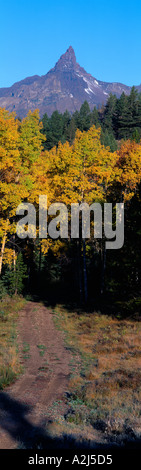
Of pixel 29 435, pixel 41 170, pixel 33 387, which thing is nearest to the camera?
pixel 29 435

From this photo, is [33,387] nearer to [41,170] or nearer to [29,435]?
[29,435]

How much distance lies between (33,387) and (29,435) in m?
4.14

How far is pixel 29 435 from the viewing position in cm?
808

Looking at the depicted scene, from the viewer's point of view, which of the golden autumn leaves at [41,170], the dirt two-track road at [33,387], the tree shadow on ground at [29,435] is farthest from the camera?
the golden autumn leaves at [41,170]

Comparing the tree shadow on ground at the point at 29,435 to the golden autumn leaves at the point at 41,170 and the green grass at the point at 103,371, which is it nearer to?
the green grass at the point at 103,371

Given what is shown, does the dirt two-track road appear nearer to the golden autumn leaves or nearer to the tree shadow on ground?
the tree shadow on ground

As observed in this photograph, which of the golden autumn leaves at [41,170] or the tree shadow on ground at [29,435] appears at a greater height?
the golden autumn leaves at [41,170]

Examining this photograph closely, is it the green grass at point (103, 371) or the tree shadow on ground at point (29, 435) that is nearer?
the tree shadow on ground at point (29, 435)

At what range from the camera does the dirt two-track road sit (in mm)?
8281

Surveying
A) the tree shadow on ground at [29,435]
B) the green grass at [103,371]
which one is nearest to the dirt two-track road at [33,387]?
the tree shadow on ground at [29,435]

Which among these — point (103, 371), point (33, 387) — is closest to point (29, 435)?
point (33, 387)

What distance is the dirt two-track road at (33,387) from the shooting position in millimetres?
8281

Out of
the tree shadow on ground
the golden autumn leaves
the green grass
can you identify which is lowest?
the green grass

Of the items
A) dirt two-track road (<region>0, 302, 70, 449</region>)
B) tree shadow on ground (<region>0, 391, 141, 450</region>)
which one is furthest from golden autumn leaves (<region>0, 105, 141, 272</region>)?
tree shadow on ground (<region>0, 391, 141, 450</region>)
